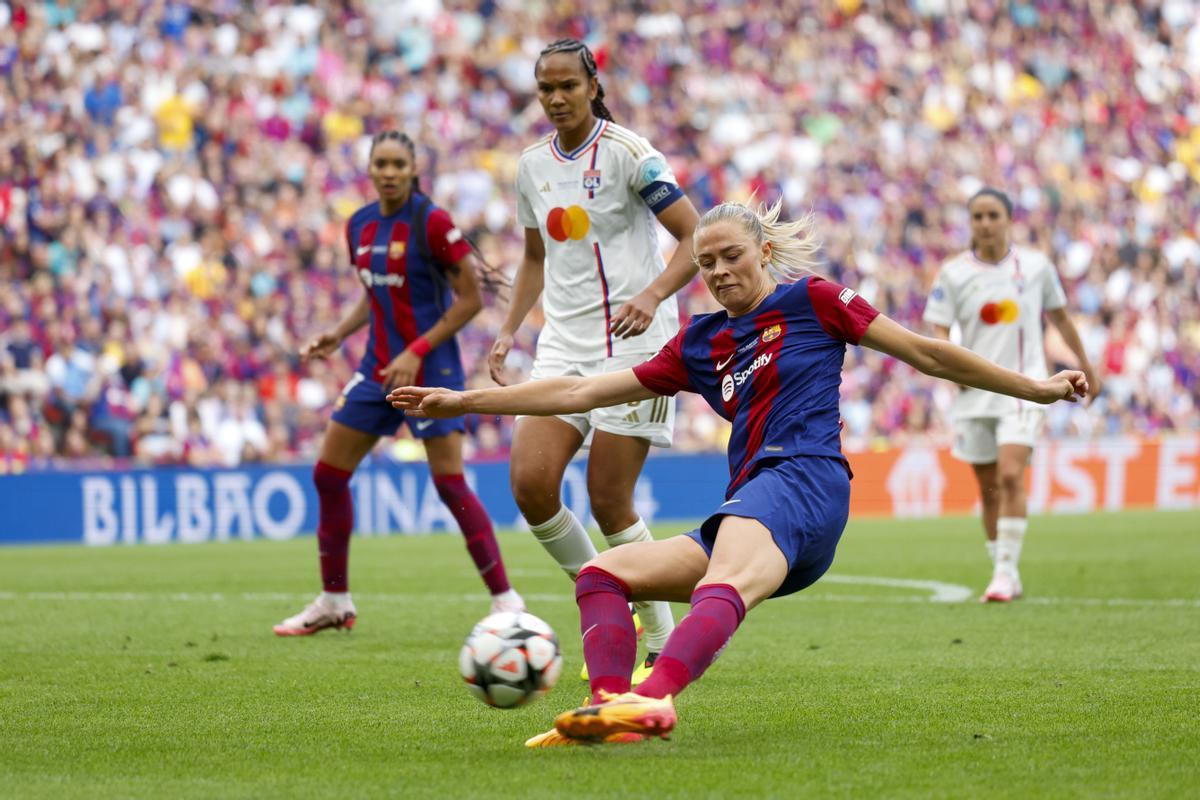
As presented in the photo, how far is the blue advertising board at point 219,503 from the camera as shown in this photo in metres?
18.3

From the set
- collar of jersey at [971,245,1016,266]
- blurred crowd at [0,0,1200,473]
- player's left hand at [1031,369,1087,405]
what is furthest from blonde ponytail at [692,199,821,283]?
blurred crowd at [0,0,1200,473]

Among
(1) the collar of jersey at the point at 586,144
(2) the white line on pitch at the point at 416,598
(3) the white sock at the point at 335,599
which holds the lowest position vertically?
(2) the white line on pitch at the point at 416,598

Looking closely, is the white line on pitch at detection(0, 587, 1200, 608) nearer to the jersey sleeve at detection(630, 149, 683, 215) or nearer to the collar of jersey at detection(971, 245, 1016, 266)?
the collar of jersey at detection(971, 245, 1016, 266)

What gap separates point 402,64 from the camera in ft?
82.7

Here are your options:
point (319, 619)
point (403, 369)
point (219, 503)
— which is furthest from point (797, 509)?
point (219, 503)

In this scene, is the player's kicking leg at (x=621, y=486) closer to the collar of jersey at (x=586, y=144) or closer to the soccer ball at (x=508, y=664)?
the collar of jersey at (x=586, y=144)

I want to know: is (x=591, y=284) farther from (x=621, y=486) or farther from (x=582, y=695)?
(x=582, y=695)

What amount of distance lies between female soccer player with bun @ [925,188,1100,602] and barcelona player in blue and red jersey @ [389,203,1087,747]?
18.2ft

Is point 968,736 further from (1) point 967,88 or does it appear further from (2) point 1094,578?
(1) point 967,88

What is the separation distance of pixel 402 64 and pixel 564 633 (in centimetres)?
1777

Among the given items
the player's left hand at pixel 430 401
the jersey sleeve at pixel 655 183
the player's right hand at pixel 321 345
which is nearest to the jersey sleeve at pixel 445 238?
the player's right hand at pixel 321 345

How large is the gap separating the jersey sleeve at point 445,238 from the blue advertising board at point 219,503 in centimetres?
1058

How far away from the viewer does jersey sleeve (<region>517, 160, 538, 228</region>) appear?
7.46m

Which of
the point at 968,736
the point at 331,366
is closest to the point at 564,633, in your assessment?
the point at 968,736
